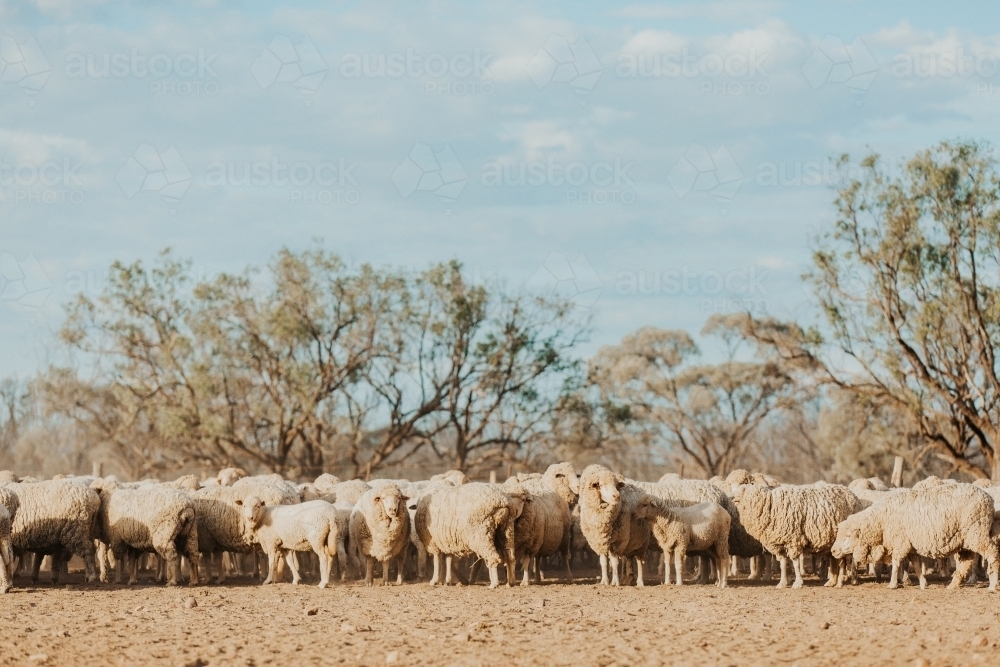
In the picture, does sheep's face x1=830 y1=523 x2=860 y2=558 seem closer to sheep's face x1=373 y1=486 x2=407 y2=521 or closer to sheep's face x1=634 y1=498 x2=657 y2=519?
sheep's face x1=634 y1=498 x2=657 y2=519

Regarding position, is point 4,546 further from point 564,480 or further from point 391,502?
point 564,480

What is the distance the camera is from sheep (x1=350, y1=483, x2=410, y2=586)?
16.5 m

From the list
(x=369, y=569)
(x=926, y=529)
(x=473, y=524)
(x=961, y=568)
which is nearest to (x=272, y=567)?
(x=369, y=569)

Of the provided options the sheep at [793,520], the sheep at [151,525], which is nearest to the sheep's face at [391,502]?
the sheep at [151,525]

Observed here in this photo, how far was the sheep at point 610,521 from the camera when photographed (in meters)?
16.6

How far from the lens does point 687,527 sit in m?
16.4

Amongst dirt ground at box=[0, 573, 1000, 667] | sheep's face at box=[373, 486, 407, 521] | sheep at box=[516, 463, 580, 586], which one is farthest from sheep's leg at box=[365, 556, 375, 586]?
sheep at box=[516, 463, 580, 586]

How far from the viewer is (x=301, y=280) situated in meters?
38.8

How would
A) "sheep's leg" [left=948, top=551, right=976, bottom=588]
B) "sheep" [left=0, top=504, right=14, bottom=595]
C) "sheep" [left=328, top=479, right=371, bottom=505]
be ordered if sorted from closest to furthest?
"sheep" [left=0, top=504, right=14, bottom=595] → "sheep's leg" [left=948, top=551, right=976, bottom=588] → "sheep" [left=328, top=479, right=371, bottom=505]

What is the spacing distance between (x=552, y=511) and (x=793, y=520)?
11.7 ft

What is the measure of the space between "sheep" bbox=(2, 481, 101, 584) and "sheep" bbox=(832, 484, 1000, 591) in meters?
10.4

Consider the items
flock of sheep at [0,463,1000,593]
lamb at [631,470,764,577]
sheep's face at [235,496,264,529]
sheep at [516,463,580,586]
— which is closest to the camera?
flock of sheep at [0,463,1000,593]

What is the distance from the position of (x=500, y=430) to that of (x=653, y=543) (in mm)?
24231

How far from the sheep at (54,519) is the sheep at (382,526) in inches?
147
